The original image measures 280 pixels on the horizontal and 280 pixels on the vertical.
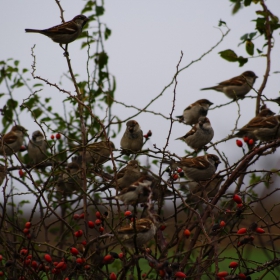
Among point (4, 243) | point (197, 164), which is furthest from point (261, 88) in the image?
point (4, 243)

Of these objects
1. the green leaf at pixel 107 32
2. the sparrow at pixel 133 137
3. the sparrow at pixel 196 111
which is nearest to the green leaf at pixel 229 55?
the sparrow at pixel 133 137

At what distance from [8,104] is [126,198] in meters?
3.51

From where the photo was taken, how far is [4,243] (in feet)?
9.69

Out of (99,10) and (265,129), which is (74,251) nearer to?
(265,129)

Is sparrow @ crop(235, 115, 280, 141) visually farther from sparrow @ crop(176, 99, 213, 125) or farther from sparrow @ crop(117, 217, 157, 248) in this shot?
sparrow @ crop(117, 217, 157, 248)

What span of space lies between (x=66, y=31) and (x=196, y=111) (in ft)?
8.35

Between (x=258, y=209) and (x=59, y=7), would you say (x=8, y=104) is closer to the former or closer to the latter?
(x=59, y=7)

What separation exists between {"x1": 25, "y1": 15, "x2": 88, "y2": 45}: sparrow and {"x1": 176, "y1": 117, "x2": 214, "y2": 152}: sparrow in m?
1.90

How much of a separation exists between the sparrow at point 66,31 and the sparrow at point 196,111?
7.27 feet

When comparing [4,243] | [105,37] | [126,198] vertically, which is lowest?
[4,243]

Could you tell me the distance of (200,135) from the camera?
→ 6523mm

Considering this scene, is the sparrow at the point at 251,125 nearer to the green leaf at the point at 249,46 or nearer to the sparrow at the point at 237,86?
the green leaf at the point at 249,46

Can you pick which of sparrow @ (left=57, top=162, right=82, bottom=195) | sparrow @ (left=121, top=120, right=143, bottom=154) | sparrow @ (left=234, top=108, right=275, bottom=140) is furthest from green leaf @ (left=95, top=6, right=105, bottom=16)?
sparrow @ (left=234, top=108, right=275, bottom=140)

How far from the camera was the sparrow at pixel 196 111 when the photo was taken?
7398 millimetres
